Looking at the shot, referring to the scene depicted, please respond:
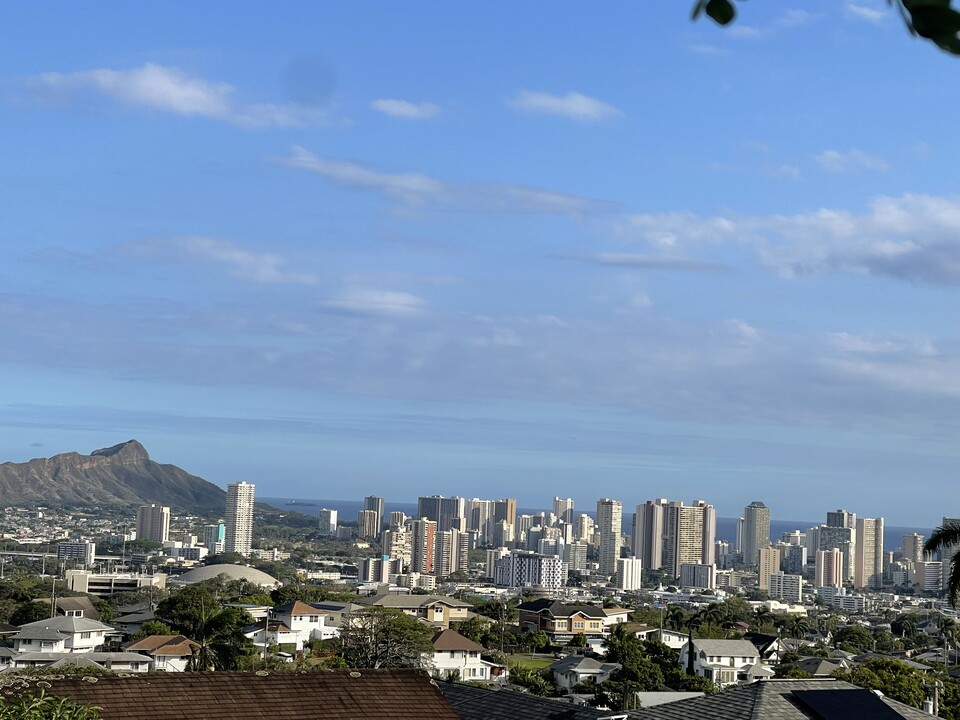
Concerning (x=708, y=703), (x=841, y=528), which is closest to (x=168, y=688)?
(x=708, y=703)

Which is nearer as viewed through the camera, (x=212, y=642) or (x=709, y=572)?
(x=212, y=642)

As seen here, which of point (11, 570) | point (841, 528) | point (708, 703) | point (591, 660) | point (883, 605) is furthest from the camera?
point (841, 528)

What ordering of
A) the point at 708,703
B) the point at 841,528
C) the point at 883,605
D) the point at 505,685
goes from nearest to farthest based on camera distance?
the point at 708,703 < the point at 505,685 < the point at 883,605 < the point at 841,528

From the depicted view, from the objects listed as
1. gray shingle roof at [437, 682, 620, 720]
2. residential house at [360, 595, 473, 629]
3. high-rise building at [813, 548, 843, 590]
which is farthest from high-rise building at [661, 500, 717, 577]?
gray shingle roof at [437, 682, 620, 720]

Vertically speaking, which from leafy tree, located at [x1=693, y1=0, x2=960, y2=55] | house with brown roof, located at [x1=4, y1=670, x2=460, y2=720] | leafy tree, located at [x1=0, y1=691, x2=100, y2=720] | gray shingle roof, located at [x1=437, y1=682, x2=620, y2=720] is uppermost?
leafy tree, located at [x1=693, y1=0, x2=960, y2=55]

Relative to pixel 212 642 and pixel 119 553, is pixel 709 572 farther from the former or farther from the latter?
pixel 212 642

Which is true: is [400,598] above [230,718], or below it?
below

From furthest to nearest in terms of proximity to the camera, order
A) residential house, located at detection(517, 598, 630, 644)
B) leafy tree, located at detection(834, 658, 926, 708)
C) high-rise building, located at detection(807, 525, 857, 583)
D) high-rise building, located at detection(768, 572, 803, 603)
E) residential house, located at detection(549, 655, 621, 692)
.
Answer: high-rise building, located at detection(807, 525, 857, 583) → high-rise building, located at detection(768, 572, 803, 603) → residential house, located at detection(517, 598, 630, 644) → residential house, located at detection(549, 655, 621, 692) → leafy tree, located at detection(834, 658, 926, 708)

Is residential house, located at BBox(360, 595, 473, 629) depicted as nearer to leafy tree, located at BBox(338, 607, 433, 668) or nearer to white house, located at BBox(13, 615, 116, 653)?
white house, located at BBox(13, 615, 116, 653)
